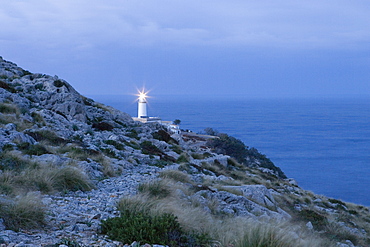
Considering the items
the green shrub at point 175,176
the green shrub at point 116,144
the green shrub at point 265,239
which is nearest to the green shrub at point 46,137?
the green shrub at point 116,144

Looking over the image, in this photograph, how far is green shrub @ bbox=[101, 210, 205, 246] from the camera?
5.23m

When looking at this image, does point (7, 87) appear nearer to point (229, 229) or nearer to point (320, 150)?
point (229, 229)

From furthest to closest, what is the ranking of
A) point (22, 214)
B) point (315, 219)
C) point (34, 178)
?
point (315, 219) < point (34, 178) < point (22, 214)

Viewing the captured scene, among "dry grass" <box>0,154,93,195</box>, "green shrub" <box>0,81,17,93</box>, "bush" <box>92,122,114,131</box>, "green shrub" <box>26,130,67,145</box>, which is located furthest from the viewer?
"green shrub" <box>0,81,17,93</box>

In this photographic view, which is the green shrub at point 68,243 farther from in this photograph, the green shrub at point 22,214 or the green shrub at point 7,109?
the green shrub at point 7,109

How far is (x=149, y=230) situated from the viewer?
5320mm

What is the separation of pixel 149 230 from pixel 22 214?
214cm

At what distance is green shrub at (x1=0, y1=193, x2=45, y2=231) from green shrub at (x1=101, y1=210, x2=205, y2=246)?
1107 millimetres

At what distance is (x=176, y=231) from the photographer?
18.7 ft

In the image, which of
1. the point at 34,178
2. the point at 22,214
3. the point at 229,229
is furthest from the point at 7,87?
the point at 229,229

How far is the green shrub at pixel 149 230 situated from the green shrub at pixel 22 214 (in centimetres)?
111

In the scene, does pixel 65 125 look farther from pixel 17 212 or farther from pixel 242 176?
pixel 17 212

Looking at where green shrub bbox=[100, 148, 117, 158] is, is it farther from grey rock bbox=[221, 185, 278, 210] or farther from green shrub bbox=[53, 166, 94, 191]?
grey rock bbox=[221, 185, 278, 210]

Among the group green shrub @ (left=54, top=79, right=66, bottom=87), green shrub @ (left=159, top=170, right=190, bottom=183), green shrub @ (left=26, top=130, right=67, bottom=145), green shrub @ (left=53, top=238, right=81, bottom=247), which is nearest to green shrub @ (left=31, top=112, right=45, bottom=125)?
green shrub @ (left=26, top=130, right=67, bottom=145)
